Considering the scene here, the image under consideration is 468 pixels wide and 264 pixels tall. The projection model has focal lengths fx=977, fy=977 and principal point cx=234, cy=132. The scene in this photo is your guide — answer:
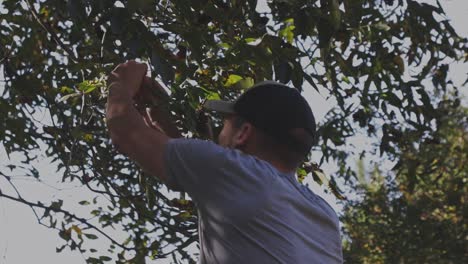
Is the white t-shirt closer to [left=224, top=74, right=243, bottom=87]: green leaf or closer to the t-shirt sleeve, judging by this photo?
the t-shirt sleeve

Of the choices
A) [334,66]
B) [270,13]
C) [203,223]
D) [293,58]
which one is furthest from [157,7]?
[203,223]

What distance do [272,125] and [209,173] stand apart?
236 millimetres

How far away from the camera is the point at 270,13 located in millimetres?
4359

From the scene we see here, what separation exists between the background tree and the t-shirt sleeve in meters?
7.66

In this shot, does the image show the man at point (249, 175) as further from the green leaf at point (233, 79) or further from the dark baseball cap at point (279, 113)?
the green leaf at point (233, 79)

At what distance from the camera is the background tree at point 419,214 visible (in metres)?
11.0

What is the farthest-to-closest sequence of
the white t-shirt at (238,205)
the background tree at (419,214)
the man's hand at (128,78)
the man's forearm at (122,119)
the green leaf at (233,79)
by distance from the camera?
1. the background tree at (419,214)
2. the green leaf at (233,79)
3. the man's hand at (128,78)
4. the man's forearm at (122,119)
5. the white t-shirt at (238,205)

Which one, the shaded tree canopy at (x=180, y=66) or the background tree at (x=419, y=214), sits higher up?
the background tree at (x=419, y=214)

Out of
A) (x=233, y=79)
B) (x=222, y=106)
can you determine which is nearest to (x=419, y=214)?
(x=233, y=79)

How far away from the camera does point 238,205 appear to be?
85.1 inches

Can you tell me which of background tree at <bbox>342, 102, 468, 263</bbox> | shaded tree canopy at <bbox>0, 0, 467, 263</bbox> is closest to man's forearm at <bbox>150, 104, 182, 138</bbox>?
shaded tree canopy at <bbox>0, 0, 467, 263</bbox>

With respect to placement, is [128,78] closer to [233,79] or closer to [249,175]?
[249,175]

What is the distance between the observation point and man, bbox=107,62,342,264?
A: 84.8 inches

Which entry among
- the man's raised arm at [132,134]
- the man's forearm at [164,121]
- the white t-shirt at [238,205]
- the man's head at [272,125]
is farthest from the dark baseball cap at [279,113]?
A: the man's forearm at [164,121]
